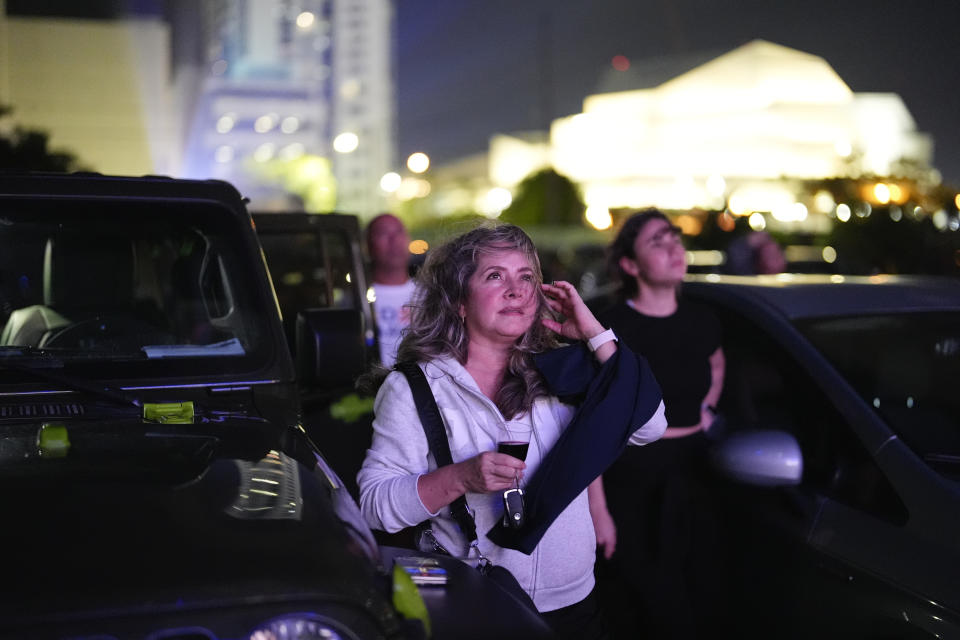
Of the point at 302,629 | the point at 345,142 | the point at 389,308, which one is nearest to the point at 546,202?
the point at 345,142

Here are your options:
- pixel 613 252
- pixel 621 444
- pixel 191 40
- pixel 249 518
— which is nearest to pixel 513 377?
pixel 621 444

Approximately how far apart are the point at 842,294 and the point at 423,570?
279 cm

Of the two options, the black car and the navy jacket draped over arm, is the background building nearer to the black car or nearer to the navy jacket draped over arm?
the black car

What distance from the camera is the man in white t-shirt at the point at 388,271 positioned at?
723 centimetres

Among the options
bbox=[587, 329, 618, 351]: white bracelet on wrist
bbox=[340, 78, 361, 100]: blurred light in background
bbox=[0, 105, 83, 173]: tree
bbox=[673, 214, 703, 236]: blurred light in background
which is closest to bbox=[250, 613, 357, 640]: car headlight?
bbox=[587, 329, 618, 351]: white bracelet on wrist

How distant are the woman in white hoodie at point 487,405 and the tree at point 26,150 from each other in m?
19.8

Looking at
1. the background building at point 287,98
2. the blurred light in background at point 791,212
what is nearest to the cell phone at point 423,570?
the background building at point 287,98

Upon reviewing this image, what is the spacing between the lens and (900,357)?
4730 millimetres

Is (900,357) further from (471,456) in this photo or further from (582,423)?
(471,456)

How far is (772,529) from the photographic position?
4.09 m

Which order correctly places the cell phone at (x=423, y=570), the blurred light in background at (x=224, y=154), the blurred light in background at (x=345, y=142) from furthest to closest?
the blurred light in background at (x=224, y=154) → the blurred light in background at (x=345, y=142) → the cell phone at (x=423, y=570)

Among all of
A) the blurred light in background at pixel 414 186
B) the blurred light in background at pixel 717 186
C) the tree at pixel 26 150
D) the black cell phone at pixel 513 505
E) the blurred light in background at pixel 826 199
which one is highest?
the blurred light in background at pixel 717 186

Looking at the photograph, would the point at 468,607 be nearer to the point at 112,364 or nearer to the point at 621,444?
the point at 621,444

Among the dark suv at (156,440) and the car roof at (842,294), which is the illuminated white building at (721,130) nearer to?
the car roof at (842,294)
